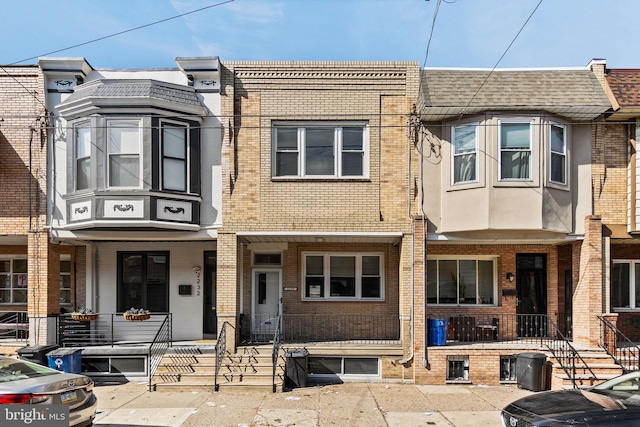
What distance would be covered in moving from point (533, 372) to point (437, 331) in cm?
241

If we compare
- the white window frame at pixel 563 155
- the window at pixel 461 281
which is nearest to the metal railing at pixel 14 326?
the window at pixel 461 281

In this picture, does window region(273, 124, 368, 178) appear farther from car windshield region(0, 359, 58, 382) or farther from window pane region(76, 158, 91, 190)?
car windshield region(0, 359, 58, 382)

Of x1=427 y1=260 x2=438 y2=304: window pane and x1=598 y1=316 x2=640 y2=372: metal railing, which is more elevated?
x1=427 y1=260 x2=438 y2=304: window pane

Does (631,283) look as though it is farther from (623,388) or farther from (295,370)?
(295,370)

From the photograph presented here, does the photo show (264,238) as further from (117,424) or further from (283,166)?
(117,424)

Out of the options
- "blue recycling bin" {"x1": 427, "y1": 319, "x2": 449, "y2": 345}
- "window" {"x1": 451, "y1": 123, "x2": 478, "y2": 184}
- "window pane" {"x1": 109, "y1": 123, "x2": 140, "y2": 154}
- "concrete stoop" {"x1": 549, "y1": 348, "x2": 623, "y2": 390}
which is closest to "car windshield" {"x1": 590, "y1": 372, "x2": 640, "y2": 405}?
"concrete stoop" {"x1": 549, "y1": 348, "x2": 623, "y2": 390}

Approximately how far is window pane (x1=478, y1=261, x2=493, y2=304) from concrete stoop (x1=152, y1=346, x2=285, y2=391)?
647cm

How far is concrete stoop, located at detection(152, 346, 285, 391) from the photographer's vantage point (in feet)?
36.4

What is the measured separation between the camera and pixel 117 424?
8852 millimetres

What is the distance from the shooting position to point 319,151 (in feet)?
41.9

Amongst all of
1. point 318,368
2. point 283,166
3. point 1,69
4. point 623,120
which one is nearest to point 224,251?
point 283,166

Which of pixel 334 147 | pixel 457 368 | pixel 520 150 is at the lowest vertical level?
pixel 457 368

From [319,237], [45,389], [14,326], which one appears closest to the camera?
[45,389]

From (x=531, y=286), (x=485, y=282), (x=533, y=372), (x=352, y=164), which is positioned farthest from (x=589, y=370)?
(x=352, y=164)
